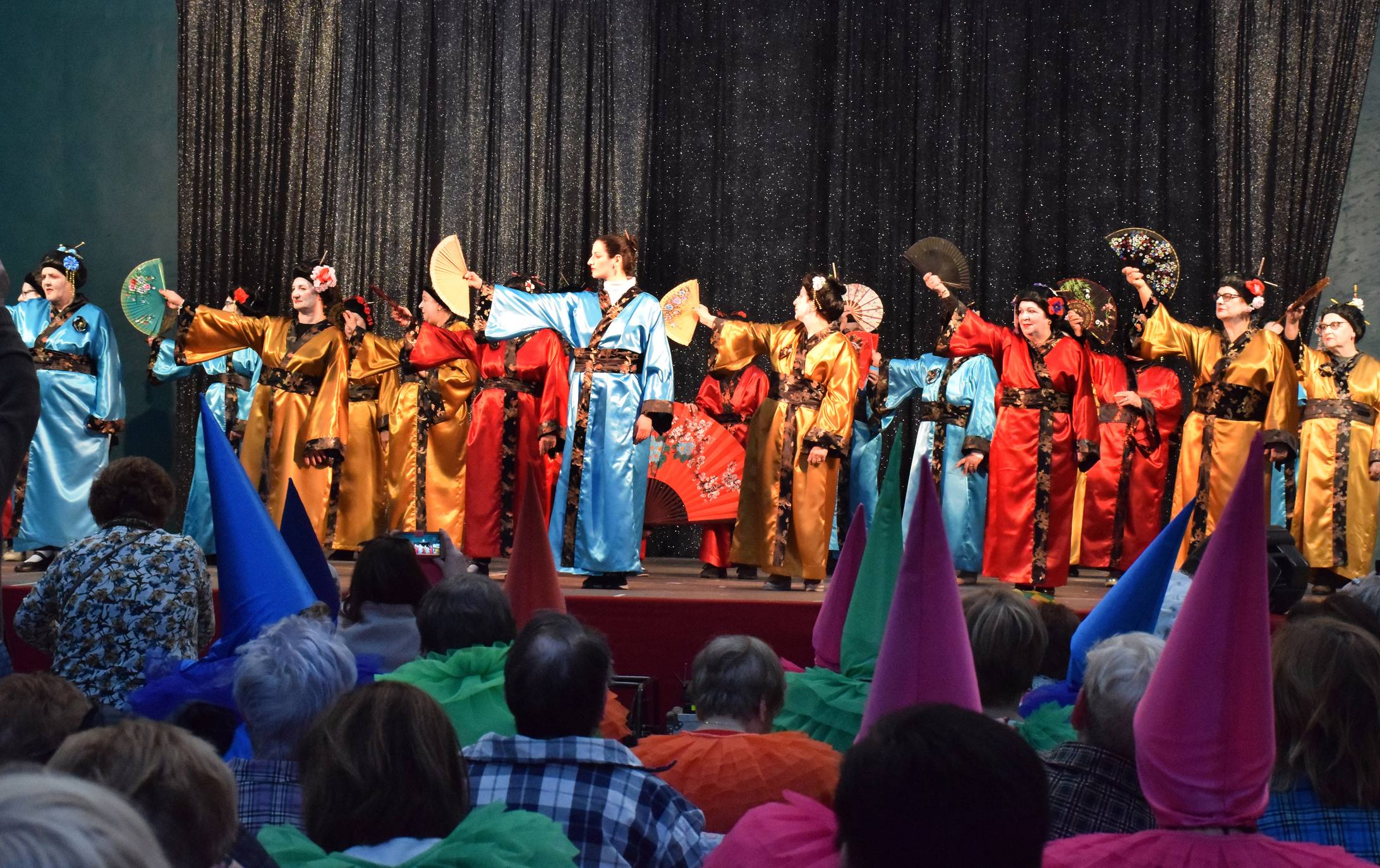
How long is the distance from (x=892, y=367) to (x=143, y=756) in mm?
8461

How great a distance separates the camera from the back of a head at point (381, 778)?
5.40 ft

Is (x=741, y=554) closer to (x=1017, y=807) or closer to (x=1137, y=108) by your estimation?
(x=1137, y=108)

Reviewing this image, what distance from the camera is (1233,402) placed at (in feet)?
26.5

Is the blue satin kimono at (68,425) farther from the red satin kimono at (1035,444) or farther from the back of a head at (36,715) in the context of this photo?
the back of a head at (36,715)

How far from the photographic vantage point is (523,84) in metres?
10.6

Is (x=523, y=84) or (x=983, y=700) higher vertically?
(x=523, y=84)

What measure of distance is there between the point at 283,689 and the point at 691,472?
7.48 meters

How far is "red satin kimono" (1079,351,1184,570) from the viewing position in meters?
9.70

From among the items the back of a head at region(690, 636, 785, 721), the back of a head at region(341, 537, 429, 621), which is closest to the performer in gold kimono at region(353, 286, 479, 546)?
the back of a head at region(341, 537, 429, 621)

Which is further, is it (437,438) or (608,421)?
(437,438)

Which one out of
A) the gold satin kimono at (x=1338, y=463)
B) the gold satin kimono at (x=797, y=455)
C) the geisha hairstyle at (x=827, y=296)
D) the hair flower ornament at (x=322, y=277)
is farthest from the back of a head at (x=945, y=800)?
the gold satin kimono at (x=1338, y=463)

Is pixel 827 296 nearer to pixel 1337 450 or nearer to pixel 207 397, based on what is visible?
pixel 1337 450

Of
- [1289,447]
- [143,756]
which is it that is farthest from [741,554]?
[143,756]

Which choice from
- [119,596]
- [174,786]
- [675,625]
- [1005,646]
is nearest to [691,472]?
[675,625]
